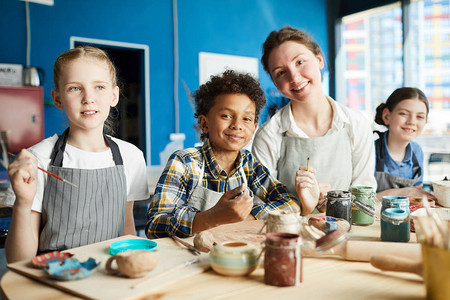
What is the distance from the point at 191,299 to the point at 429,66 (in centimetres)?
554

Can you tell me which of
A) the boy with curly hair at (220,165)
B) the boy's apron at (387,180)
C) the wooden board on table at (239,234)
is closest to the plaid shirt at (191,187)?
the boy with curly hair at (220,165)

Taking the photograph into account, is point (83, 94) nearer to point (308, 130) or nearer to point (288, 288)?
point (288, 288)

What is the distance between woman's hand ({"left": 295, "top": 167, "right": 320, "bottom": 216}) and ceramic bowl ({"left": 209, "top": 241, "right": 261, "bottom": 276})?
610 millimetres

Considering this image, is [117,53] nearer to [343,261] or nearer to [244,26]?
[244,26]

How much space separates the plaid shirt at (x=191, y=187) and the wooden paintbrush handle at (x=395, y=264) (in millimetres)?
572

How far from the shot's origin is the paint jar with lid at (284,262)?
2.61 feet

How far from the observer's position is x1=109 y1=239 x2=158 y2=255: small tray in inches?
39.6

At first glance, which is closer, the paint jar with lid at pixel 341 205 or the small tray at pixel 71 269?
the small tray at pixel 71 269

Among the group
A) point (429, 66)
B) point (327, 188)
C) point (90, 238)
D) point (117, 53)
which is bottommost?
point (90, 238)

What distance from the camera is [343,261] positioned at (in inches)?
37.5

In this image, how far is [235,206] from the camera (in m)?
1.11

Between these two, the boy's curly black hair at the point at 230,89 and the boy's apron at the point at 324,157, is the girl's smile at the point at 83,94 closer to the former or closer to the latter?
the boy's curly black hair at the point at 230,89

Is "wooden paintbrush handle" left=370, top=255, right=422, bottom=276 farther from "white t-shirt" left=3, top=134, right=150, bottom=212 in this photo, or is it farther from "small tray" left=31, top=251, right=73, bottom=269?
"white t-shirt" left=3, top=134, right=150, bottom=212

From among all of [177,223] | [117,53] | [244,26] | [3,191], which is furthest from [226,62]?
[177,223]
